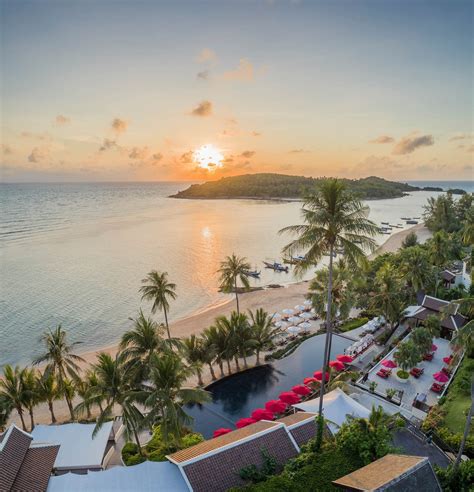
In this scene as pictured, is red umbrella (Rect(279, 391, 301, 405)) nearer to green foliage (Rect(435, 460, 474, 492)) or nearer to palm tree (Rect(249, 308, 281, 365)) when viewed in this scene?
palm tree (Rect(249, 308, 281, 365))

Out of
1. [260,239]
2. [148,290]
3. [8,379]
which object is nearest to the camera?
[8,379]

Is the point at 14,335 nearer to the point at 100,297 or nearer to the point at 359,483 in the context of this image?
the point at 100,297

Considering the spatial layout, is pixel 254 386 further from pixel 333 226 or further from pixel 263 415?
pixel 333 226

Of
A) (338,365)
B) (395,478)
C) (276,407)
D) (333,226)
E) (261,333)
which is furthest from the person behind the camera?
(261,333)

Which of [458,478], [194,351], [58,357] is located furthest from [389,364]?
[58,357]

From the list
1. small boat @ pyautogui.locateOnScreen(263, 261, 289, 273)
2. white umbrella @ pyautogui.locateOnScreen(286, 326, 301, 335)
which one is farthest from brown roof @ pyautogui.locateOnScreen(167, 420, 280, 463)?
small boat @ pyautogui.locateOnScreen(263, 261, 289, 273)

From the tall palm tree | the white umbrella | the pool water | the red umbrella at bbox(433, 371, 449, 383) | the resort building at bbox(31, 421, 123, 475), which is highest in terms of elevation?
the tall palm tree

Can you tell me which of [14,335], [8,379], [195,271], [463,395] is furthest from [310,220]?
[195,271]

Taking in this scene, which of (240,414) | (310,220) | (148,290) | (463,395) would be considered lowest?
(240,414)
